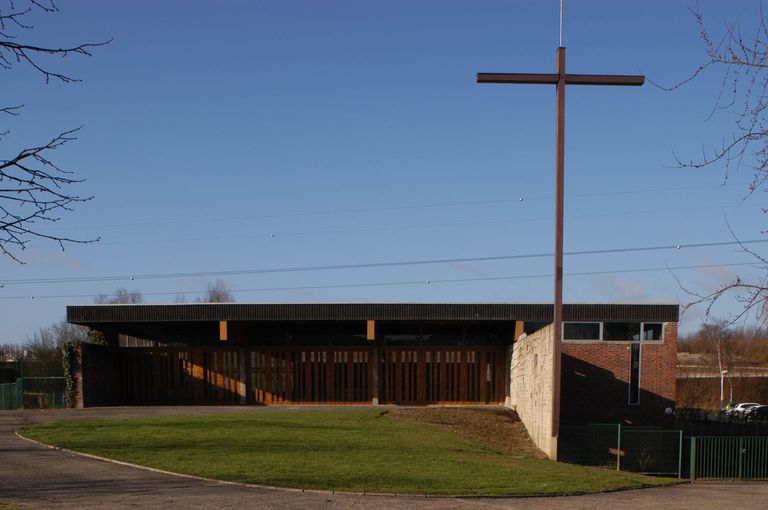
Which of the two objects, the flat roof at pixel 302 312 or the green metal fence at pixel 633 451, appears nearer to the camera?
the green metal fence at pixel 633 451

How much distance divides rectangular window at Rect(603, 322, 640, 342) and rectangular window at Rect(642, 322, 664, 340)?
11.4 inches

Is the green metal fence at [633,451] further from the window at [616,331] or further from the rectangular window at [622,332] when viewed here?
the rectangular window at [622,332]

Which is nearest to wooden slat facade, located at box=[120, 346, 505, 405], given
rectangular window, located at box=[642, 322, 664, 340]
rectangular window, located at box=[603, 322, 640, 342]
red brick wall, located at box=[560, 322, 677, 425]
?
red brick wall, located at box=[560, 322, 677, 425]

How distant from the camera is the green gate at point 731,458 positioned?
21172mm

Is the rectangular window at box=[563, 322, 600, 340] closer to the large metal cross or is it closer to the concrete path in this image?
the large metal cross

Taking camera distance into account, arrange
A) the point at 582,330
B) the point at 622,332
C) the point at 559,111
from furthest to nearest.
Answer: the point at 582,330 → the point at 622,332 → the point at 559,111

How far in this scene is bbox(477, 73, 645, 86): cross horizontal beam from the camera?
17516mm

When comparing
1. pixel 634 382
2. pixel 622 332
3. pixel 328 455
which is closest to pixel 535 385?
pixel 634 382

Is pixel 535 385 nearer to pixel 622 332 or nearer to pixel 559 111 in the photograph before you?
pixel 622 332

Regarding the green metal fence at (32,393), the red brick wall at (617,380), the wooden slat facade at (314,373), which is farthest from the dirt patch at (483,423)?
the green metal fence at (32,393)

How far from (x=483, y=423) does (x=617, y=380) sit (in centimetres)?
662

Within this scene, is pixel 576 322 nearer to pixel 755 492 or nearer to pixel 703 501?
pixel 755 492

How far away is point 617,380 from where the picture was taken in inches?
1156

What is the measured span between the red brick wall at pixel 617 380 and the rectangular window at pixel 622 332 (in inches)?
12.1
